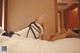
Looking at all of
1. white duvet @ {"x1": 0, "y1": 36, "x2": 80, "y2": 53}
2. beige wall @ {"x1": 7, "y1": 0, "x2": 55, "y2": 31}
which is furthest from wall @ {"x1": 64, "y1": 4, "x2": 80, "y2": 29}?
white duvet @ {"x1": 0, "y1": 36, "x2": 80, "y2": 53}

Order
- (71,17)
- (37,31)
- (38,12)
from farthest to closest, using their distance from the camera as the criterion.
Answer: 1. (38,12)
2. (71,17)
3. (37,31)

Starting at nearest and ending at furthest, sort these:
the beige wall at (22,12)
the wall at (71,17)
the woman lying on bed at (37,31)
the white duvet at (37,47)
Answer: the white duvet at (37,47) → the woman lying on bed at (37,31) → the wall at (71,17) → the beige wall at (22,12)

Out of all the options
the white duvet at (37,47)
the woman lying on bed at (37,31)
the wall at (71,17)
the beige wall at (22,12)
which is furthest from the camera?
the beige wall at (22,12)

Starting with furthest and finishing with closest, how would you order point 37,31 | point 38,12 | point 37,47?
point 38,12 < point 37,31 < point 37,47

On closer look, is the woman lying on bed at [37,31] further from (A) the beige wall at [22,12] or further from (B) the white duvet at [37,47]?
(A) the beige wall at [22,12]

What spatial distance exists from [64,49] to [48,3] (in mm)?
1588

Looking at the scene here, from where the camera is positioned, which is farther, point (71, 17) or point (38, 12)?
point (38, 12)

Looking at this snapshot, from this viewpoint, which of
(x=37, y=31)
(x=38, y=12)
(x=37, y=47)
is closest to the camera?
(x=37, y=47)

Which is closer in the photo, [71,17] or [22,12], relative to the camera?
[71,17]

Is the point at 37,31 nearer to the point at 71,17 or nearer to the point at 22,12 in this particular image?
the point at 71,17

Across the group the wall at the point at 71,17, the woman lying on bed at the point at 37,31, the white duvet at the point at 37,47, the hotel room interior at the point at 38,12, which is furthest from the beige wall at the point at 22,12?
the white duvet at the point at 37,47

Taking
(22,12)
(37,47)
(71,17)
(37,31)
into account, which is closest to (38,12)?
(22,12)

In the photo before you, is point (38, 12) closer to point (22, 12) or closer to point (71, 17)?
point (22, 12)

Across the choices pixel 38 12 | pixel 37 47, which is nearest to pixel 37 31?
pixel 37 47
